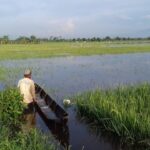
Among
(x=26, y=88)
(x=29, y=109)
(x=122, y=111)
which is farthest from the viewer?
(x=29, y=109)

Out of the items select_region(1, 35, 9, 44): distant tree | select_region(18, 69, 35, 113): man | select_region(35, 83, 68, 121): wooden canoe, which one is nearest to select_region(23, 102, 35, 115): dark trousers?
select_region(18, 69, 35, 113): man

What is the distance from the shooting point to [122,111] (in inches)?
475

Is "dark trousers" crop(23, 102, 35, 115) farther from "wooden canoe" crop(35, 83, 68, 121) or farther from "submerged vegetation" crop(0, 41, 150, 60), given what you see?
"submerged vegetation" crop(0, 41, 150, 60)

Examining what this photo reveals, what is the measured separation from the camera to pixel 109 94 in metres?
15.3

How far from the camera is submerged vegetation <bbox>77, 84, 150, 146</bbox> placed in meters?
11.2

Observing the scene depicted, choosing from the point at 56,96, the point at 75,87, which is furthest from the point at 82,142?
the point at 75,87

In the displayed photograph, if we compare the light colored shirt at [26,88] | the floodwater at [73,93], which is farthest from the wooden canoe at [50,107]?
the light colored shirt at [26,88]

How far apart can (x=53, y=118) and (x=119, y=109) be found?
8.04 feet

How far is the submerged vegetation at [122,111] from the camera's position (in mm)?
Result: 11195

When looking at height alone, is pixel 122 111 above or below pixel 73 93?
above

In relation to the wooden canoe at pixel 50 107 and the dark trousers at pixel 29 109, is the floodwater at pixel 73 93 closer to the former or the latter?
the wooden canoe at pixel 50 107

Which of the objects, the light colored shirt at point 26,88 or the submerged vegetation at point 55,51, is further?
the submerged vegetation at point 55,51

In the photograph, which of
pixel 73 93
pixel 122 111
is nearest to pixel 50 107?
pixel 122 111

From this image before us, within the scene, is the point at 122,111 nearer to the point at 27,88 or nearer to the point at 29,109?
the point at 27,88
